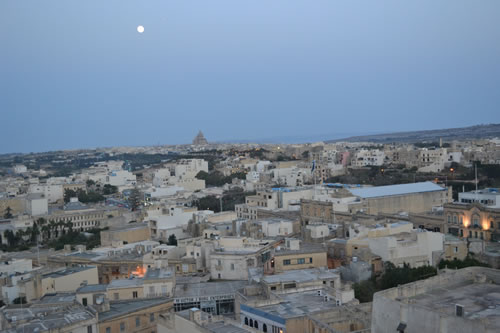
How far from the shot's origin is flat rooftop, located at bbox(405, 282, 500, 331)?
13.0 metres

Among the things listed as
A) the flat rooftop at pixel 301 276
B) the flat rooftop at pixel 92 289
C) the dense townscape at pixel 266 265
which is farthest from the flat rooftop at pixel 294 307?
the flat rooftop at pixel 92 289

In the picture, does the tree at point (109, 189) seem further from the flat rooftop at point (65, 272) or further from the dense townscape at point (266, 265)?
the flat rooftop at point (65, 272)

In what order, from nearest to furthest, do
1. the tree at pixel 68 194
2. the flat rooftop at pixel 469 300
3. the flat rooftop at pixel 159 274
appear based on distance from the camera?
the flat rooftop at pixel 469 300, the flat rooftop at pixel 159 274, the tree at pixel 68 194

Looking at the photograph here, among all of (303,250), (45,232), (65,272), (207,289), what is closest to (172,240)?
(65,272)

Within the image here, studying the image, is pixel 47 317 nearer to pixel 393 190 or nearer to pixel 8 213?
pixel 393 190

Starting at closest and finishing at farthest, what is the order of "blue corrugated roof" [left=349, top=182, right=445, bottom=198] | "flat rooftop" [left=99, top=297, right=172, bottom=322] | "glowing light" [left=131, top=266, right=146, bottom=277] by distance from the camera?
"flat rooftop" [left=99, top=297, right=172, bottom=322] < "glowing light" [left=131, top=266, right=146, bottom=277] < "blue corrugated roof" [left=349, top=182, right=445, bottom=198]

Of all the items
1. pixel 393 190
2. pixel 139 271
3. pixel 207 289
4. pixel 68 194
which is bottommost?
pixel 68 194

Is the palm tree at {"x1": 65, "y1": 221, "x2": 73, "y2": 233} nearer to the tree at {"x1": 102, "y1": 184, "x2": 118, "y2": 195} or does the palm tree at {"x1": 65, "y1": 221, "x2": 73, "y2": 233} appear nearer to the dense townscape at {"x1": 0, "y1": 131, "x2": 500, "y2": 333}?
the dense townscape at {"x1": 0, "y1": 131, "x2": 500, "y2": 333}

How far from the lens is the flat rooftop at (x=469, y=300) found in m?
Answer: 13.0

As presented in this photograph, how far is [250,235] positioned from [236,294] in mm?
13331

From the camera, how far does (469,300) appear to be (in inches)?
575

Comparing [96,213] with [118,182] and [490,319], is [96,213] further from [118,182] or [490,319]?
[490,319]

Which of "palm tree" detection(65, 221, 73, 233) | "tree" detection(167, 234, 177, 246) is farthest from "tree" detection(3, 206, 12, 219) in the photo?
"tree" detection(167, 234, 177, 246)

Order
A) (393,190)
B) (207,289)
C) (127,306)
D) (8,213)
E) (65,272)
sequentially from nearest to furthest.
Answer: (127,306), (207,289), (65,272), (393,190), (8,213)
